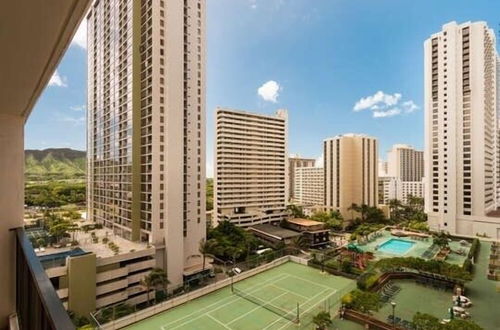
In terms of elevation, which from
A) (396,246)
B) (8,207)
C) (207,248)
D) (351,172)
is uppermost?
(8,207)

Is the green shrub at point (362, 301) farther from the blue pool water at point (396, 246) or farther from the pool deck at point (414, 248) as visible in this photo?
the blue pool water at point (396, 246)

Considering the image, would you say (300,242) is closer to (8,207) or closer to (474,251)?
(474,251)

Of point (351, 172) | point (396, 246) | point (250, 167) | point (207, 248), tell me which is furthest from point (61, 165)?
point (351, 172)

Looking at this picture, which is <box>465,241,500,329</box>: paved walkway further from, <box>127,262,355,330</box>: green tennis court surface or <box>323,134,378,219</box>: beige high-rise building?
<box>323,134,378,219</box>: beige high-rise building

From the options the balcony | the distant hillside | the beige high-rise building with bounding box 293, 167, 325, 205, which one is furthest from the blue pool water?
the distant hillside

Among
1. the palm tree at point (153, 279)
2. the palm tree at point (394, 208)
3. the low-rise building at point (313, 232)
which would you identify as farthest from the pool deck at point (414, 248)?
the palm tree at point (153, 279)

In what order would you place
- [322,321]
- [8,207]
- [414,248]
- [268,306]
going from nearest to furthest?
1. [8,207]
2. [322,321]
3. [268,306]
4. [414,248]
